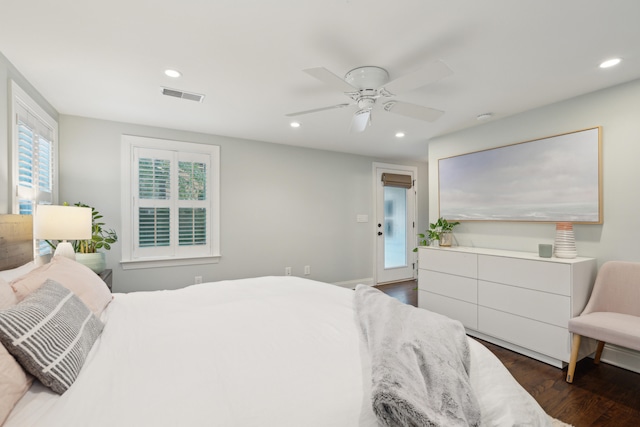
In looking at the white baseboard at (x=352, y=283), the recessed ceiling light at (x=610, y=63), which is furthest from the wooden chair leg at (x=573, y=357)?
the white baseboard at (x=352, y=283)

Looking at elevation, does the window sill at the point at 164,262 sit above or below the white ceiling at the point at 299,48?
below

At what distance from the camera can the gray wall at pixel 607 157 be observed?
2.37 m

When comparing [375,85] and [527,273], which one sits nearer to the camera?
[375,85]

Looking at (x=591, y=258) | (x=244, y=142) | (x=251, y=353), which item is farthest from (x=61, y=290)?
(x=591, y=258)

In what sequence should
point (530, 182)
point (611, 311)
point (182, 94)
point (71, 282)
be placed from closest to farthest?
point (71, 282) < point (611, 311) < point (182, 94) < point (530, 182)

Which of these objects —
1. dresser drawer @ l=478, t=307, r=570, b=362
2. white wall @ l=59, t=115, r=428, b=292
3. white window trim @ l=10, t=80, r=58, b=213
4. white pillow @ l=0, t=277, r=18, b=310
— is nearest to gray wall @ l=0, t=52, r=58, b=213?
white window trim @ l=10, t=80, r=58, b=213

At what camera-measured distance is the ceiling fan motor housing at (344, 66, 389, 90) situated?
210cm

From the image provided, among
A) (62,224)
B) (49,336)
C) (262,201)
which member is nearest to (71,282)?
(49,336)

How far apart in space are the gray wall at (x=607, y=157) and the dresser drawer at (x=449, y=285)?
2.04ft

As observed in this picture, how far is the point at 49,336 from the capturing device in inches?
40.6

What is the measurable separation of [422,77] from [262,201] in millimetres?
2904

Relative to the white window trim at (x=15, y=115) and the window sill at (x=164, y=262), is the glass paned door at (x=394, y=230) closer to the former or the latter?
the window sill at (x=164, y=262)

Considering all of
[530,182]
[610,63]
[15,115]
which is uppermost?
[610,63]

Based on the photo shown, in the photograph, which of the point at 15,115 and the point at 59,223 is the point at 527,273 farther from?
the point at 15,115
